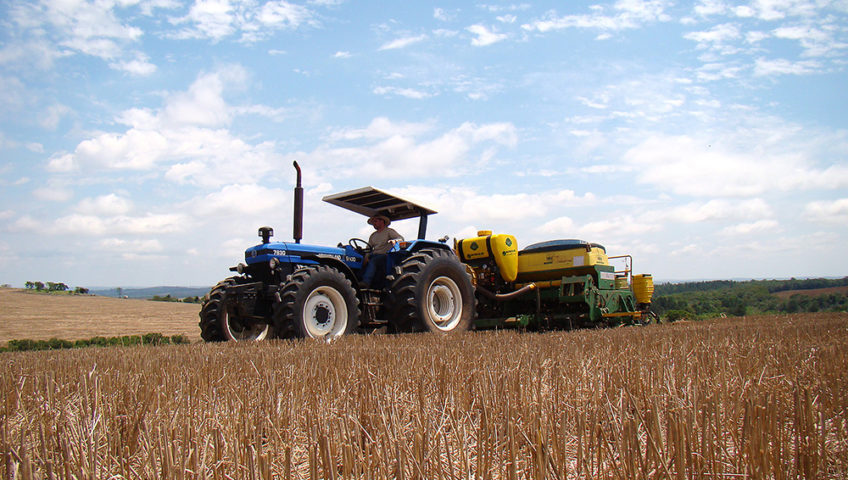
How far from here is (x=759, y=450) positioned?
1543 mm

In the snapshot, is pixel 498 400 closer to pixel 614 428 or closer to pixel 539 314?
pixel 614 428

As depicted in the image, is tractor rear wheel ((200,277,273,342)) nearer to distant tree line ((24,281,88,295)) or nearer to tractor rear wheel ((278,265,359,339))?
tractor rear wheel ((278,265,359,339))

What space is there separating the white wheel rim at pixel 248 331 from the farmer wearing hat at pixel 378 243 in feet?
4.51

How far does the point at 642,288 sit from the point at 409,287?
22.9 feet

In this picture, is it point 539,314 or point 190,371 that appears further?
point 539,314

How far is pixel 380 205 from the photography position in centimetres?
855

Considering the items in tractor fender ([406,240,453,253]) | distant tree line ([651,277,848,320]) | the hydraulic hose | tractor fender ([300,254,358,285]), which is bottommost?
distant tree line ([651,277,848,320])

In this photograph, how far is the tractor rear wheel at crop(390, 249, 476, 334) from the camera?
7.39 m

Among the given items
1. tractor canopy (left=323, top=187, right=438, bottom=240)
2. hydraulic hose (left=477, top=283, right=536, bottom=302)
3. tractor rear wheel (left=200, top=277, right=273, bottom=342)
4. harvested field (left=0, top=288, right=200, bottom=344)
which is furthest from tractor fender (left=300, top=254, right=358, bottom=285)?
harvested field (left=0, top=288, right=200, bottom=344)

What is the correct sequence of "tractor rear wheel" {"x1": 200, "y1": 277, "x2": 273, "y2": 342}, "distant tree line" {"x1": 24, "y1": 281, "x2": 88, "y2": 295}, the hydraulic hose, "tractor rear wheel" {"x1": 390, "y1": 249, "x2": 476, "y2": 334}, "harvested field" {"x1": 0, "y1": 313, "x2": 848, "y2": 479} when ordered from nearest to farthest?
"harvested field" {"x1": 0, "y1": 313, "x2": 848, "y2": 479}
"tractor rear wheel" {"x1": 200, "y1": 277, "x2": 273, "y2": 342}
"tractor rear wheel" {"x1": 390, "y1": 249, "x2": 476, "y2": 334}
the hydraulic hose
"distant tree line" {"x1": 24, "y1": 281, "x2": 88, "y2": 295}

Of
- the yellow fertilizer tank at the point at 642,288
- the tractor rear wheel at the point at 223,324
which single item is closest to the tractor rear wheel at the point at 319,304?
the tractor rear wheel at the point at 223,324

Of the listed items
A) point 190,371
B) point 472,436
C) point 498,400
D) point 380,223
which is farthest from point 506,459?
point 380,223

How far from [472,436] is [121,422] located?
1.31 m

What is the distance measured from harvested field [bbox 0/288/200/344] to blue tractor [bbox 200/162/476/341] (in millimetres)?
6718
